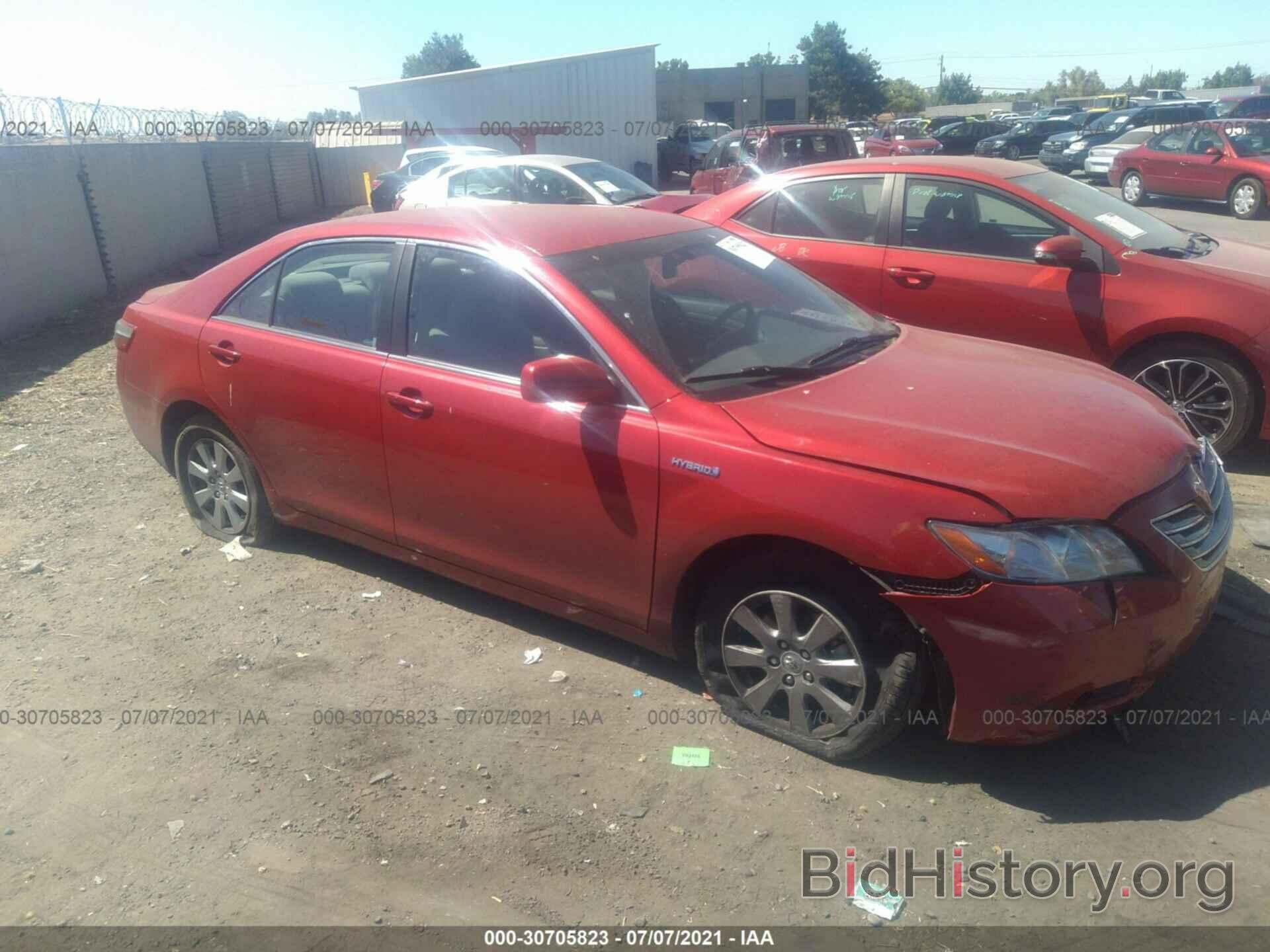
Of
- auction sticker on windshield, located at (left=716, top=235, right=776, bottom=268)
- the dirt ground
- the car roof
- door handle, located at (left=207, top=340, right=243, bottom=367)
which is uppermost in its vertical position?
the car roof

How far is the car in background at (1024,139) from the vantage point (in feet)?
108

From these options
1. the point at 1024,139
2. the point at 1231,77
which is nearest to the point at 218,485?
the point at 1024,139

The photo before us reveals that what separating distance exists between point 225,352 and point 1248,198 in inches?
728

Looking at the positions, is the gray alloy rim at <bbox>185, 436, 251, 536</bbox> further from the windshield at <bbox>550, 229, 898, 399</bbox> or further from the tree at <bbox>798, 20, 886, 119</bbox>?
the tree at <bbox>798, 20, 886, 119</bbox>

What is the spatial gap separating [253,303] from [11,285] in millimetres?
7655

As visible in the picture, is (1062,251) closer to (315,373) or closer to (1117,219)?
(1117,219)

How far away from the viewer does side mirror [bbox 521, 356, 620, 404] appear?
10.7 feet

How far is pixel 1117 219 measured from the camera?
5910 millimetres

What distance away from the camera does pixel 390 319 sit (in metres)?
3.98

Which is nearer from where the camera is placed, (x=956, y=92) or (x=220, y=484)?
(x=220, y=484)

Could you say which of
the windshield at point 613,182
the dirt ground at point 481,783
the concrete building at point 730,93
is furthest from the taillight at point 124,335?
the concrete building at point 730,93

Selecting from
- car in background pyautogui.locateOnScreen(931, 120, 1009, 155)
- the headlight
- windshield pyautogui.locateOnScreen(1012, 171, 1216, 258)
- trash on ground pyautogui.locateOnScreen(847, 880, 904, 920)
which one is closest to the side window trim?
the headlight

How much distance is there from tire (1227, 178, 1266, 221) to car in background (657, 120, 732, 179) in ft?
55.8

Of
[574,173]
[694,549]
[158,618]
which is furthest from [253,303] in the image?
[574,173]
